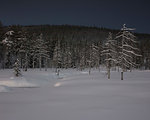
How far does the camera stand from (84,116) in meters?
8.88

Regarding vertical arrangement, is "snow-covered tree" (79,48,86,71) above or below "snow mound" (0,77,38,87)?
above

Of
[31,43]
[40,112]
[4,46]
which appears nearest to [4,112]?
[40,112]

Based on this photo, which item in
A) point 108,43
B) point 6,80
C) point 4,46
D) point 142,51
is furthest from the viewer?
point 142,51

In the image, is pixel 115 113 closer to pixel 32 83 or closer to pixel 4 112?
pixel 4 112

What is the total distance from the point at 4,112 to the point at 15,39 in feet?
146

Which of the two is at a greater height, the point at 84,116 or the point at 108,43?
the point at 108,43

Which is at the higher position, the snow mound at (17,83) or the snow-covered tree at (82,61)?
the snow-covered tree at (82,61)

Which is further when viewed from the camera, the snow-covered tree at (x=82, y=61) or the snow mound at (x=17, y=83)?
the snow-covered tree at (x=82, y=61)

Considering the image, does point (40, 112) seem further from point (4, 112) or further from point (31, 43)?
point (31, 43)

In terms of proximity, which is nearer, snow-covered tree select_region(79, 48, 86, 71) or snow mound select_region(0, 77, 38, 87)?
snow mound select_region(0, 77, 38, 87)

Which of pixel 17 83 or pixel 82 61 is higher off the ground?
pixel 82 61

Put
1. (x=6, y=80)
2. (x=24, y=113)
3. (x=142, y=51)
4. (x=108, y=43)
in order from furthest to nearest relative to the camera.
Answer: (x=142, y=51)
(x=108, y=43)
(x=6, y=80)
(x=24, y=113)

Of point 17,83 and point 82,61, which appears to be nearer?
point 17,83

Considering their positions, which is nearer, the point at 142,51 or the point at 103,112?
the point at 103,112
